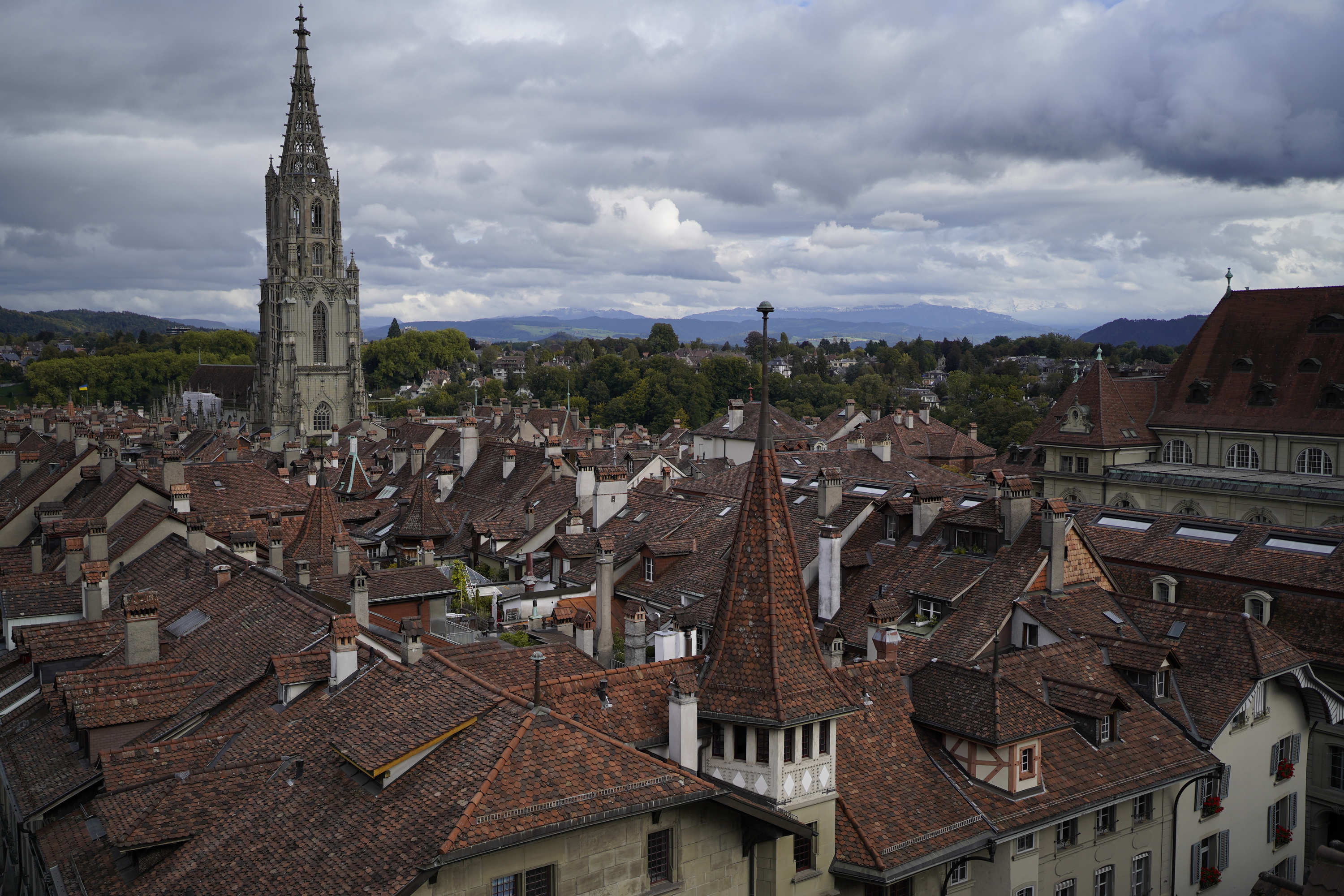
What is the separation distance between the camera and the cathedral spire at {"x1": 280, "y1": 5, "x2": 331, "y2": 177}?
499ft

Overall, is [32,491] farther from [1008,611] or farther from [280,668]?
[1008,611]

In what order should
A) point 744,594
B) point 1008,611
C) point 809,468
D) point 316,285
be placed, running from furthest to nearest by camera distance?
point 316,285 < point 809,468 < point 1008,611 < point 744,594

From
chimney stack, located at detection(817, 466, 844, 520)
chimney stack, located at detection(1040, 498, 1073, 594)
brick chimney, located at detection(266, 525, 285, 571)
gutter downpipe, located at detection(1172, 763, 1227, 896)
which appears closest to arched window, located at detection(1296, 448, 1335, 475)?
chimney stack, located at detection(817, 466, 844, 520)

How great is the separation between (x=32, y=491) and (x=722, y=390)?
12803cm

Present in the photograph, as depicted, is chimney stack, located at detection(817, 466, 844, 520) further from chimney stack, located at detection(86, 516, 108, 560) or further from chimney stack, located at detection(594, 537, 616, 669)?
chimney stack, located at detection(86, 516, 108, 560)

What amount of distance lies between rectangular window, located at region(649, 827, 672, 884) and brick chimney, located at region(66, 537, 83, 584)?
2696 cm

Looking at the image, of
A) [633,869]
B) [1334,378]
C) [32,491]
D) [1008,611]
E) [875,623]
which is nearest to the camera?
[633,869]

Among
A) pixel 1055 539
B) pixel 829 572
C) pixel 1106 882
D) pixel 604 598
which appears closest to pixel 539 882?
pixel 1106 882

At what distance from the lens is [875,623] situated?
30297 mm

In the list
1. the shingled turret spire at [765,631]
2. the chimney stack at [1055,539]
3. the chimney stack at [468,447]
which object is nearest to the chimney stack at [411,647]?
the shingled turret spire at [765,631]

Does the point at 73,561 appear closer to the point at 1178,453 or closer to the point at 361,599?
the point at 361,599

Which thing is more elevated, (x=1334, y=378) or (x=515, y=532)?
(x=1334, y=378)

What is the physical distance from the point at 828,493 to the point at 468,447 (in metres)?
31.7

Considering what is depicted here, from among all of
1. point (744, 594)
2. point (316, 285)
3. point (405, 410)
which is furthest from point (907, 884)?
point (405, 410)
